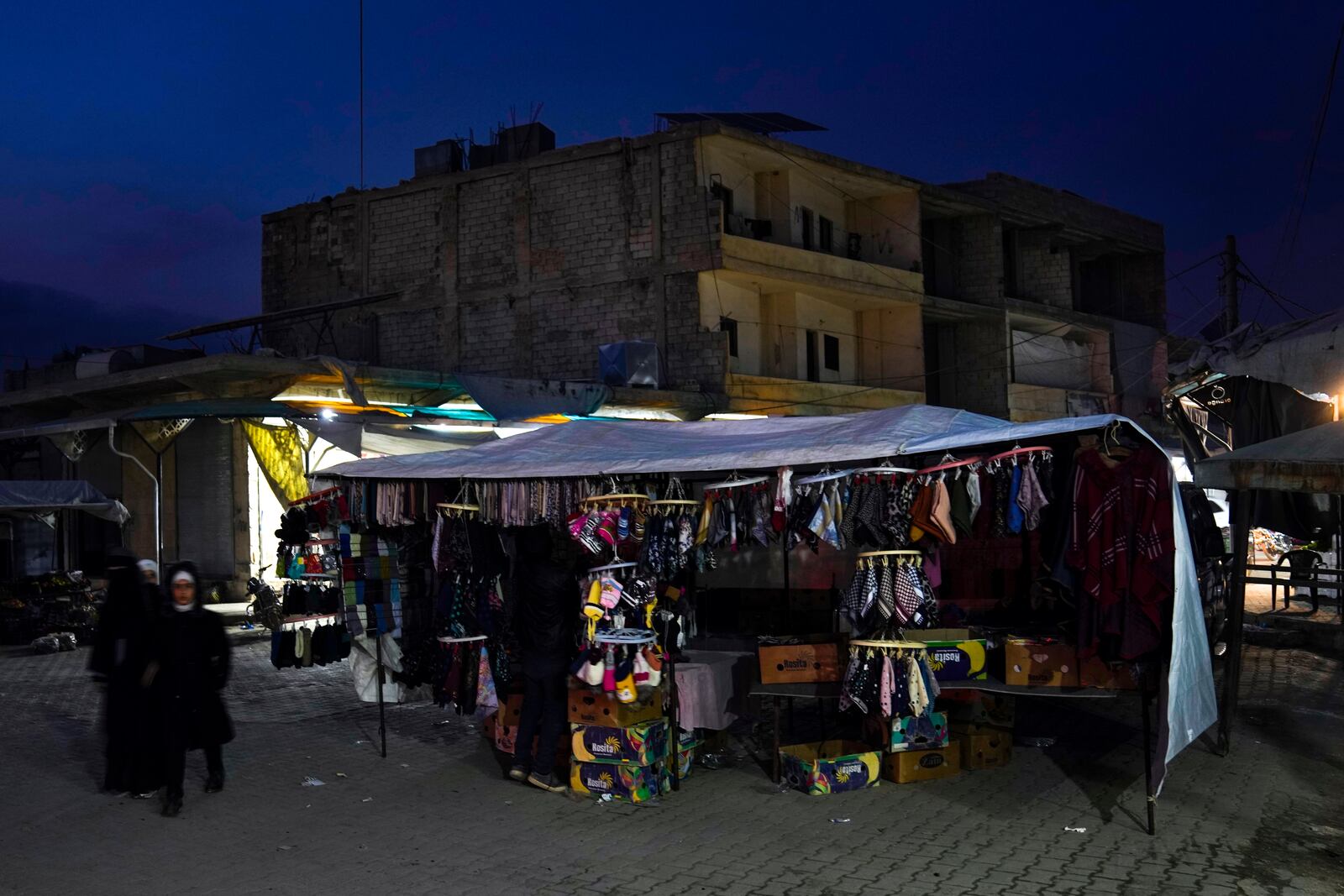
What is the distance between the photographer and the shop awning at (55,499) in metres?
15.1

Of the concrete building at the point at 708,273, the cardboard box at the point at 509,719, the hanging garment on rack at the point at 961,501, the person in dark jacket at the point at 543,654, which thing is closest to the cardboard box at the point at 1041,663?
the hanging garment on rack at the point at 961,501

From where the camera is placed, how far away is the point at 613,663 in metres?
6.72

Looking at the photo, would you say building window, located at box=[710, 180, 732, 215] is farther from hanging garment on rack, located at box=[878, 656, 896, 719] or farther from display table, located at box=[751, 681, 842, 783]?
hanging garment on rack, located at box=[878, 656, 896, 719]

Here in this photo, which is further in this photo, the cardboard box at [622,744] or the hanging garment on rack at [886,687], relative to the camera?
the cardboard box at [622,744]

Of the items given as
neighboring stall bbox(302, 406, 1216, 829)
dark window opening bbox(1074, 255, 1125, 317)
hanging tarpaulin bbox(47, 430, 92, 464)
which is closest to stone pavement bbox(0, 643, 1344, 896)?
neighboring stall bbox(302, 406, 1216, 829)

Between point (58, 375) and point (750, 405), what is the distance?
15.2m

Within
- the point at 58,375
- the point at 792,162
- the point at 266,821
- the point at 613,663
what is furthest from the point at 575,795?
the point at 58,375

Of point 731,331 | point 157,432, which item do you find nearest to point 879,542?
point 157,432

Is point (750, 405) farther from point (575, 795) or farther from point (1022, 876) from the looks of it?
point (1022, 876)

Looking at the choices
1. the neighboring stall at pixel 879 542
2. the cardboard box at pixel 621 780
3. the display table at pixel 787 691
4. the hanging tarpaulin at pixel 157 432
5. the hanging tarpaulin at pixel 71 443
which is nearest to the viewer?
the neighboring stall at pixel 879 542

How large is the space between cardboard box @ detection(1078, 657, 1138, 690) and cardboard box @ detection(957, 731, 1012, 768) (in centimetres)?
99

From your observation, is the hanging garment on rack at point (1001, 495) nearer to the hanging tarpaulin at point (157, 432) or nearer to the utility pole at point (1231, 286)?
the hanging tarpaulin at point (157, 432)

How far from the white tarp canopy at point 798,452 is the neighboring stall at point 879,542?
0.02 meters

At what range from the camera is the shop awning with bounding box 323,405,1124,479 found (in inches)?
251
